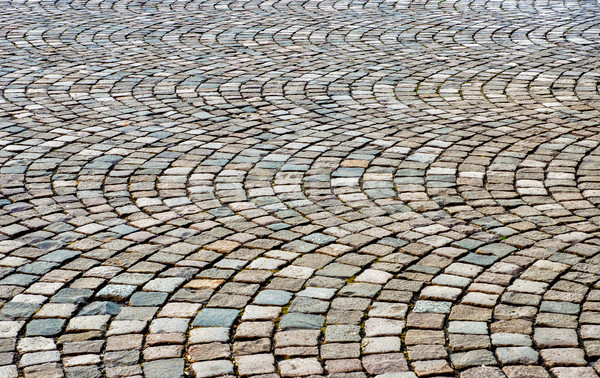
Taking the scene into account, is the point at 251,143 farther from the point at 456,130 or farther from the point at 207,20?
the point at 207,20

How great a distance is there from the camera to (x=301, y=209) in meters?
5.23

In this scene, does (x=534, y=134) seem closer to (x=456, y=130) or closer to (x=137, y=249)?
(x=456, y=130)

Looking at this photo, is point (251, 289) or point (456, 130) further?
point (456, 130)

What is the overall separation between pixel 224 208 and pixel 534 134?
292cm

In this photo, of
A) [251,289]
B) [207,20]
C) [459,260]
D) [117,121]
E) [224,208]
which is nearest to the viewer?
[251,289]

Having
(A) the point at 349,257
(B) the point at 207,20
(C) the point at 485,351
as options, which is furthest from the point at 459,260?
(B) the point at 207,20

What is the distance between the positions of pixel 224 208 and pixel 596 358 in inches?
104

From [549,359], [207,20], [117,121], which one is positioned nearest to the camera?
[549,359]

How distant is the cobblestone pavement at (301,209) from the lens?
364cm

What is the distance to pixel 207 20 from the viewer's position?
12.1 metres

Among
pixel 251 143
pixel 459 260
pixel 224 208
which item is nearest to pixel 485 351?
pixel 459 260

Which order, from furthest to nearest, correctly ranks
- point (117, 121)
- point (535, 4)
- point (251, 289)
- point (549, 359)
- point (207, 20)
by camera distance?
point (535, 4) → point (207, 20) → point (117, 121) → point (251, 289) → point (549, 359)

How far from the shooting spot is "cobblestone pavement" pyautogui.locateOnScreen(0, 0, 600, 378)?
3639 millimetres

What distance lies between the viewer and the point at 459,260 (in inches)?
175
